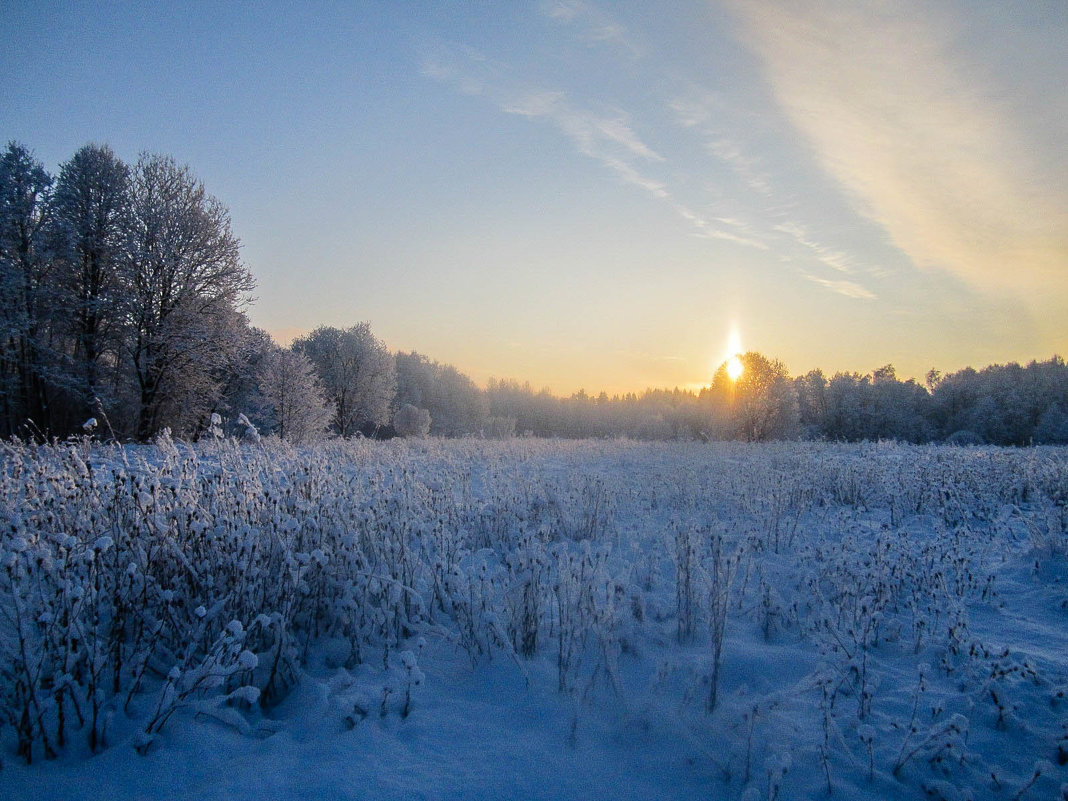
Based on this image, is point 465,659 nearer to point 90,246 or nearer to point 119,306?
point 119,306

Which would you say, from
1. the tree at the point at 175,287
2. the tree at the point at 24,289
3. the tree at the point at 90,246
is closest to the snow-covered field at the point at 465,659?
the tree at the point at 175,287

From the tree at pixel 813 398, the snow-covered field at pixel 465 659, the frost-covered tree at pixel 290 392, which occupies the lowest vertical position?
the snow-covered field at pixel 465 659

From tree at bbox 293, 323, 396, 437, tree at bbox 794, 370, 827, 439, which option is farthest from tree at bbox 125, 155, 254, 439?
tree at bbox 794, 370, 827, 439

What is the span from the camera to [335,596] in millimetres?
3941

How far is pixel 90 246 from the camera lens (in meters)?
18.7

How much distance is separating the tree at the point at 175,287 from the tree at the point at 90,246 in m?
0.94

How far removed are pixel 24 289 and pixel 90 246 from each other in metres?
2.81

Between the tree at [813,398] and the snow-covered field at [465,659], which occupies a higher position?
the tree at [813,398]

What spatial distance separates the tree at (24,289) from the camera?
17.9m

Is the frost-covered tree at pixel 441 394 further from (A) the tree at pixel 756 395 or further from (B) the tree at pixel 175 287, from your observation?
(B) the tree at pixel 175 287

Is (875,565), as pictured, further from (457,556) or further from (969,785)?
(457,556)

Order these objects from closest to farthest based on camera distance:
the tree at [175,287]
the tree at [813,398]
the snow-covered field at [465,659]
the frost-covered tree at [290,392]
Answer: the snow-covered field at [465,659]
the tree at [175,287]
the frost-covered tree at [290,392]
the tree at [813,398]

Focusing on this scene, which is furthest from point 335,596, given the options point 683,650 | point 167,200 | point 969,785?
point 167,200

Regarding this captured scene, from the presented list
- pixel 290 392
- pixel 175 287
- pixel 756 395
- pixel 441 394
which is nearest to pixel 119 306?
pixel 175 287
